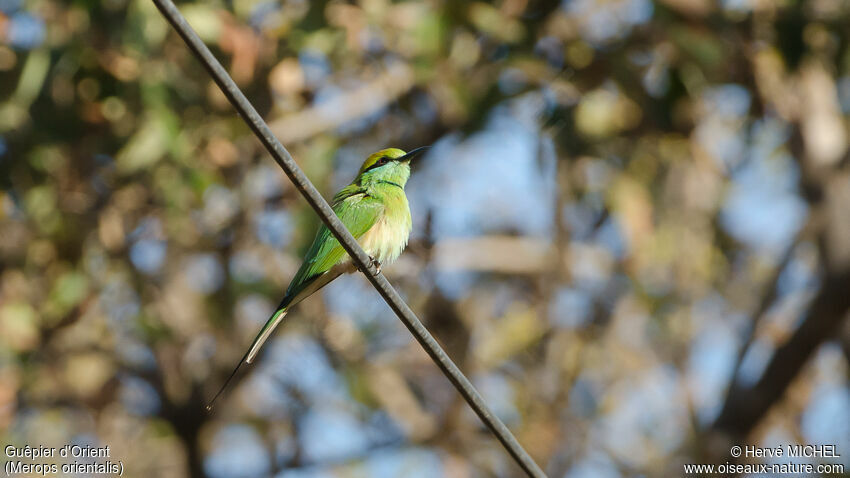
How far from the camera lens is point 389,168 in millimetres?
3242

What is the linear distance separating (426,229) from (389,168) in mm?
284

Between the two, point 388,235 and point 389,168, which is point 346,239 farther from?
point 389,168

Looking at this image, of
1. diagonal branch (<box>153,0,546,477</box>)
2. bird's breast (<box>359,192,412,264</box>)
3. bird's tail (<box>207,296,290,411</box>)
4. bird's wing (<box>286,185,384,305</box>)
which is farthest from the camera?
bird's breast (<box>359,192,412,264</box>)

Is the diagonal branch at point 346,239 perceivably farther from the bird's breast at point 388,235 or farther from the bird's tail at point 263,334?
the bird's breast at point 388,235

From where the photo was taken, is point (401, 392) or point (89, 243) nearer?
point (89, 243)

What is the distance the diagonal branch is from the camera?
1.38 meters

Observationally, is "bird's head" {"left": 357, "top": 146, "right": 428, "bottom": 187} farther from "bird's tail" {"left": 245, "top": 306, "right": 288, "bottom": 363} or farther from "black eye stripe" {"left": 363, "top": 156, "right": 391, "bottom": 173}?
"bird's tail" {"left": 245, "top": 306, "right": 288, "bottom": 363}

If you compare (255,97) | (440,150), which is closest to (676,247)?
(440,150)

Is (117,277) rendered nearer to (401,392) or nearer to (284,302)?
(401,392)

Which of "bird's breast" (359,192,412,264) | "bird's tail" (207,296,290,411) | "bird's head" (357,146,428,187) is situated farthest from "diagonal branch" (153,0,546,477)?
"bird's head" (357,146,428,187)

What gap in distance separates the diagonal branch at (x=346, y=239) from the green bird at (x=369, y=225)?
1103 mm

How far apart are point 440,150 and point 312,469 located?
2.13 m

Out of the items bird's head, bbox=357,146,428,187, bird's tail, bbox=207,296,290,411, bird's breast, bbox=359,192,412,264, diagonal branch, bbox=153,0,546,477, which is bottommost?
diagonal branch, bbox=153,0,546,477

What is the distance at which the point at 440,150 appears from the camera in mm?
6023
